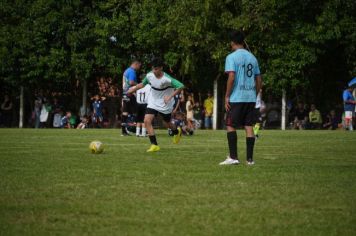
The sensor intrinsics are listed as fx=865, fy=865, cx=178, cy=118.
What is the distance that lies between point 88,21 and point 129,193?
128 feet

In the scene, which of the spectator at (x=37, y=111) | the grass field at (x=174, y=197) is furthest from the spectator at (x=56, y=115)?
the grass field at (x=174, y=197)

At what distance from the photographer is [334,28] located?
1644 inches

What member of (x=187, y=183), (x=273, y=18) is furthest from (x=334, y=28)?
(x=187, y=183)

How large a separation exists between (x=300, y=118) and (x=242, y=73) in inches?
1198

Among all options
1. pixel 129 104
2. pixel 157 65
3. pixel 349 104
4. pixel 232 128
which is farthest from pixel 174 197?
pixel 349 104

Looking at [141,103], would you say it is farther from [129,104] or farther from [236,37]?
[236,37]

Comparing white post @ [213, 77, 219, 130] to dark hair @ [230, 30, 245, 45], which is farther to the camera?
white post @ [213, 77, 219, 130]

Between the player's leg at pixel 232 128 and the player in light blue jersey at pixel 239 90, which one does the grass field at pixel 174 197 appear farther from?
the player in light blue jersey at pixel 239 90

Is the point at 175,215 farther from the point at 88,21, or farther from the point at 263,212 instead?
the point at 88,21

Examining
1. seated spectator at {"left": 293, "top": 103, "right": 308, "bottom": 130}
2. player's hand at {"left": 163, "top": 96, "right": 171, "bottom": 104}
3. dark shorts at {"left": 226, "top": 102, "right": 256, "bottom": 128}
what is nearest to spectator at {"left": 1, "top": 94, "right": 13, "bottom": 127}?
seated spectator at {"left": 293, "top": 103, "right": 308, "bottom": 130}

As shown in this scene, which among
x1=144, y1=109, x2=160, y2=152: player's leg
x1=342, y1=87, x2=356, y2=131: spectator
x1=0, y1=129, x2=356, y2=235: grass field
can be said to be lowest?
x1=0, y1=129, x2=356, y2=235: grass field

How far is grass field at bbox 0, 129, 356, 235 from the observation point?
7238mm

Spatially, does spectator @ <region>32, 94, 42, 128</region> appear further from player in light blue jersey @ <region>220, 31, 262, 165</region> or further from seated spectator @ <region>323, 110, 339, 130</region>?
player in light blue jersey @ <region>220, 31, 262, 165</region>

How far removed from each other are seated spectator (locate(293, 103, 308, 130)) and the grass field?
28502 millimetres
